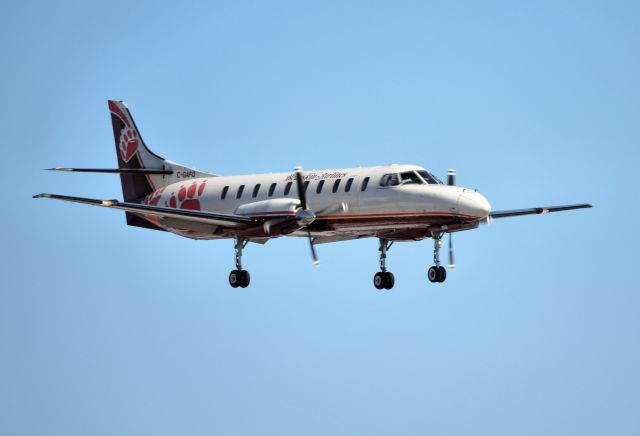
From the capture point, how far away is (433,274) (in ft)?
157

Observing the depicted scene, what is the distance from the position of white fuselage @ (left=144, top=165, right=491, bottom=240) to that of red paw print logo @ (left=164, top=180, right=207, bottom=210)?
1029 millimetres

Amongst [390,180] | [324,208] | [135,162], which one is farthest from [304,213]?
[135,162]

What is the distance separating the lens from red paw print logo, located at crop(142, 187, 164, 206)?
54969 mm

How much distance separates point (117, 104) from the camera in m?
59.0

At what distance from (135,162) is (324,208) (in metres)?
12.5

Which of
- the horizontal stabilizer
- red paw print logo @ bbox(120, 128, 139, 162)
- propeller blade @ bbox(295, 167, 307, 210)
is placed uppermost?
red paw print logo @ bbox(120, 128, 139, 162)

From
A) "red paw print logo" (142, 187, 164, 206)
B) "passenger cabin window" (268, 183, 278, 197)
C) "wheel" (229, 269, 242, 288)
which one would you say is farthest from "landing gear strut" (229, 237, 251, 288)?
"red paw print logo" (142, 187, 164, 206)

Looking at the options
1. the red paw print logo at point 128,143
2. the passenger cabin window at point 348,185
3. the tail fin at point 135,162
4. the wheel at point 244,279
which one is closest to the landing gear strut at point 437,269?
the passenger cabin window at point 348,185

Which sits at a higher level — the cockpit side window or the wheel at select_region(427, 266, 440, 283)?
the cockpit side window

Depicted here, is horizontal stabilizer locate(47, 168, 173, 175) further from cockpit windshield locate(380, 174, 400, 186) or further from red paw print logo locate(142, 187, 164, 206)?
cockpit windshield locate(380, 174, 400, 186)

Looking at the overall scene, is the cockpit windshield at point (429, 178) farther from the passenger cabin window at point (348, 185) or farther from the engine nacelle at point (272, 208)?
the engine nacelle at point (272, 208)

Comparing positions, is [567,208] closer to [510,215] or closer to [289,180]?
[510,215]

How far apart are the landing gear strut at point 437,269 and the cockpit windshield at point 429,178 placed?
6.45ft

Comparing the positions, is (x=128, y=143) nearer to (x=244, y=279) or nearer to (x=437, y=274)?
(x=244, y=279)
